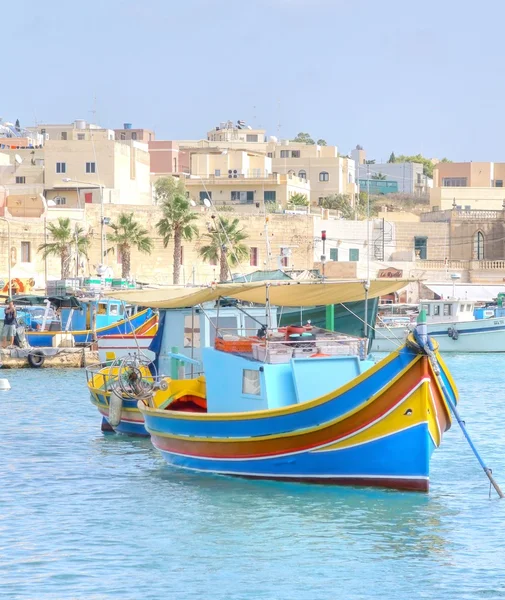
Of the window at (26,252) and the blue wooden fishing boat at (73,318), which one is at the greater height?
the window at (26,252)

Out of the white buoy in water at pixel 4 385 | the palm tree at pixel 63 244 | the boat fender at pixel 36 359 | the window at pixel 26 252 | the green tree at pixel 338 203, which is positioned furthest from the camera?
the green tree at pixel 338 203

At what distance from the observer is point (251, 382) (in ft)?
60.8

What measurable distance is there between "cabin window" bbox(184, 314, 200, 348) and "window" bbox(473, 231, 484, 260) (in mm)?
52772

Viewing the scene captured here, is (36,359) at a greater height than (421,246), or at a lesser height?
lesser

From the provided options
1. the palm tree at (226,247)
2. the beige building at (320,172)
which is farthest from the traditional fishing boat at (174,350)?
the beige building at (320,172)

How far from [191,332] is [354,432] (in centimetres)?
664

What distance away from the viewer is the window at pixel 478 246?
7425 cm

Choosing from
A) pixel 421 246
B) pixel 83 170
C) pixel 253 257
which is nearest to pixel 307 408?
pixel 253 257

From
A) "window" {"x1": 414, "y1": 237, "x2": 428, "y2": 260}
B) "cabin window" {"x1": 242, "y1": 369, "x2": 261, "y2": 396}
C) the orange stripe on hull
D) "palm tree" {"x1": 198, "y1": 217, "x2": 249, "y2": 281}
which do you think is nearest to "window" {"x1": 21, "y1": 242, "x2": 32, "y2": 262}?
"palm tree" {"x1": 198, "y1": 217, "x2": 249, "y2": 281}

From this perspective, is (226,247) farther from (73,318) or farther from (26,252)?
(73,318)

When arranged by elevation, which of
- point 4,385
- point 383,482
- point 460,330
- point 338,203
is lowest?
point 4,385

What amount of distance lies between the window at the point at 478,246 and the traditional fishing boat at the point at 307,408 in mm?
54445

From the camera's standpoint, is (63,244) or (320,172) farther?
(320,172)

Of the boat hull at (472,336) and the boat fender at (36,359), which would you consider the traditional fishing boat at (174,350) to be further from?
the boat hull at (472,336)
